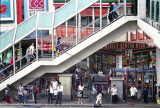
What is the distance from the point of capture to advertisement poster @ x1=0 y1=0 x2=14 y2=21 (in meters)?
42.3

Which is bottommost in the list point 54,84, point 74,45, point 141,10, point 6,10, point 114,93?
point 114,93

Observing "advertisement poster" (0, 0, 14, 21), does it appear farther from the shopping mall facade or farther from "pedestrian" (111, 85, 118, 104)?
"pedestrian" (111, 85, 118, 104)

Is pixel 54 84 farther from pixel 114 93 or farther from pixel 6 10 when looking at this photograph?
pixel 6 10

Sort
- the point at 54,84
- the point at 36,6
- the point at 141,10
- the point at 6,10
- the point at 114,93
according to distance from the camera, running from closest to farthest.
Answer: the point at 141,10 < the point at 114,93 < the point at 54,84 < the point at 6,10 < the point at 36,6

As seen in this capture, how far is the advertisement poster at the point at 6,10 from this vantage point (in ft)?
139

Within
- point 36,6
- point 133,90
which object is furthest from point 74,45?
point 36,6

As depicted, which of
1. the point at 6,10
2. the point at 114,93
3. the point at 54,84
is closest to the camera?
the point at 114,93

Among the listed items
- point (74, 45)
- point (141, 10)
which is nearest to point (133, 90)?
point (74, 45)

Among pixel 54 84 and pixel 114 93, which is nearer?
pixel 114 93

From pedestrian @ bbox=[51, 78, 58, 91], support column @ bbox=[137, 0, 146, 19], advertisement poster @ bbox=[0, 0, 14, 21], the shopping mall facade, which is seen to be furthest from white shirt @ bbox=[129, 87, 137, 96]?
advertisement poster @ bbox=[0, 0, 14, 21]

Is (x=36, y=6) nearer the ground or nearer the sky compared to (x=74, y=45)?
nearer the sky

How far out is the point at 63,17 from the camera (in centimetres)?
3153

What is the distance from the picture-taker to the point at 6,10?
139 feet

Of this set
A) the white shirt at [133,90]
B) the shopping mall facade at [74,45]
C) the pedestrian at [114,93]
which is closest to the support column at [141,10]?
the shopping mall facade at [74,45]
